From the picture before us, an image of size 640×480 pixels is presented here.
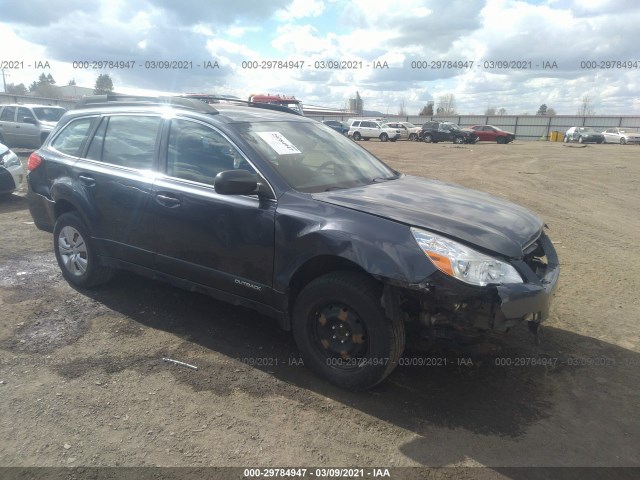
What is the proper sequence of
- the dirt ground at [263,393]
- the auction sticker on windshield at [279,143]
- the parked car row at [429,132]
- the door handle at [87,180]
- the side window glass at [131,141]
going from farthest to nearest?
the parked car row at [429,132]
the door handle at [87,180]
the side window glass at [131,141]
the auction sticker on windshield at [279,143]
the dirt ground at [263,393]

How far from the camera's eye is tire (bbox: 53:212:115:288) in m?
4.69

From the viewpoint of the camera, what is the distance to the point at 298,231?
3254mm

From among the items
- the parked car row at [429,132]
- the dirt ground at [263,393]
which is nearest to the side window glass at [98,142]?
the dirt ground at [263,393]

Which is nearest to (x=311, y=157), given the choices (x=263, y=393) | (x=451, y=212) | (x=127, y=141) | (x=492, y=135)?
(x=451, y=212)

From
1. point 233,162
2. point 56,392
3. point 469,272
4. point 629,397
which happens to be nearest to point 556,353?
point 629,397

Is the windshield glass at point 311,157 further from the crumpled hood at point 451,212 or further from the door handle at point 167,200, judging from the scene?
the door handle at point 167,200

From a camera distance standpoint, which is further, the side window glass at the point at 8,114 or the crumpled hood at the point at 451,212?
the side window glass at the point at 8,114

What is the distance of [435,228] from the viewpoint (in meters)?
2.97

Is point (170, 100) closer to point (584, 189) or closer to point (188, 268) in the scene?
point (188, 268)

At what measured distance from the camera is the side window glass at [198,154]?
12.2 ft

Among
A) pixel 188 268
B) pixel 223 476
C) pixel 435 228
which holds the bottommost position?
pixel 223 476

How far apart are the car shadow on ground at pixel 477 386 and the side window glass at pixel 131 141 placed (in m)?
1.37

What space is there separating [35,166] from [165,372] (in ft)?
10.1

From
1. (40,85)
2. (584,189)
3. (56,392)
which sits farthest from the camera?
(40,85)
